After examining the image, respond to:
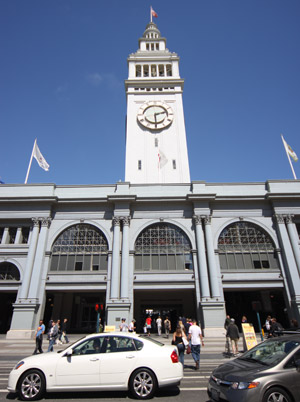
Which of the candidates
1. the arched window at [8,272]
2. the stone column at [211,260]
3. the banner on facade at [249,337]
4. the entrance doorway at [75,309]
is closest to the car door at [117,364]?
the banner on facade at [249,337]

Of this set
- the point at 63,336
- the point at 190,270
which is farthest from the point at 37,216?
the point at 190,270

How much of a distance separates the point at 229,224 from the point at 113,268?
40.0 ft

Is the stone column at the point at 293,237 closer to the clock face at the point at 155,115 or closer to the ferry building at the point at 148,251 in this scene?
the ferry building at the point at 148,251

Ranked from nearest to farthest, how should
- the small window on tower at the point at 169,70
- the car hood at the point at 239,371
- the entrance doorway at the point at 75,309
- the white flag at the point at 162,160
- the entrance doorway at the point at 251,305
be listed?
1. the car hood at the point at 239,371
2. the entrance doorway at the point at 251,305
3. the entrance doorway at the point at 75,309
4. the white flag at the point at 162,160
5. the small window on tower at the point at 169,70

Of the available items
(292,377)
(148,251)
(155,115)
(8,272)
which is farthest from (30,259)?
(155,115)

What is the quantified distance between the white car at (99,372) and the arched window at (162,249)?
1756 centimetres

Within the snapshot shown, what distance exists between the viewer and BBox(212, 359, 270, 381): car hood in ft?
19.0

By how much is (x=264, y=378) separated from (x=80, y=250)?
879 inches

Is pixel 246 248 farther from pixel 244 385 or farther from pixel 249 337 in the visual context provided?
pixel 244 385

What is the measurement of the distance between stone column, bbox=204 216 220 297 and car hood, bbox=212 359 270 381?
16.8m

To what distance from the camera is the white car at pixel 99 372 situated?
6977 mm

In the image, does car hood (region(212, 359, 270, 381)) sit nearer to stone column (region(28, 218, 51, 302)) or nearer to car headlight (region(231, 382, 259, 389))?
car headlight (region(231, 382, 259, 389))

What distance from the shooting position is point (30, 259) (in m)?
24.6

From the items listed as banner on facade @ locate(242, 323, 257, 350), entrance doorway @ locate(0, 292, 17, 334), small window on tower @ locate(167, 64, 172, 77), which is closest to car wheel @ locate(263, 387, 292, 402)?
banner on facade @ locate(242, 323, 257, 350)
